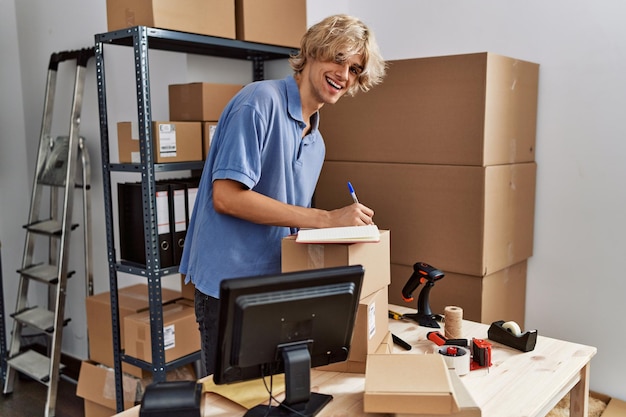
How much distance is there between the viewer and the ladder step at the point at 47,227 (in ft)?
9.60

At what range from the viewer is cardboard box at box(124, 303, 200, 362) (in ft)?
7.80

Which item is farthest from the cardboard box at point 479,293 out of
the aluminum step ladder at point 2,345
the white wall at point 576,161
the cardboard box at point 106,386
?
the aluminum step ladder at point 2,345

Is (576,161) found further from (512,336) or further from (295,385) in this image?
(295,385)

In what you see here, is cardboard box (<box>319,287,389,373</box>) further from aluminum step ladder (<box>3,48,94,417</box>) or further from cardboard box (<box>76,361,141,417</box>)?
aluminum step ladder (<box>3,48,94,417</box>)

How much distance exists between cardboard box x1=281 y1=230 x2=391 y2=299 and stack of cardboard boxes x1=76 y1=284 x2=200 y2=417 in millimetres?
1114

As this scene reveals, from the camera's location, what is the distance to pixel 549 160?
2.33 m

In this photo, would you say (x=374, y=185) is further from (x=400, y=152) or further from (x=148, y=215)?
(x=148, y=215)

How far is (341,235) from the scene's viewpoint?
53.8 inches

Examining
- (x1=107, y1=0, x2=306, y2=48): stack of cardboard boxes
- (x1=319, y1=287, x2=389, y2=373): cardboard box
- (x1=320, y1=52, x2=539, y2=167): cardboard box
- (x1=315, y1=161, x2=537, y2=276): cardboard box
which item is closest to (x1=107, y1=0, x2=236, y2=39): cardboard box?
(x1=107, y1=0, x2=306, y2=48): stack of cardboard boxes

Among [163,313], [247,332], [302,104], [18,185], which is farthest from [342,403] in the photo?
[18,185]

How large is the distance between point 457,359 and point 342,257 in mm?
370

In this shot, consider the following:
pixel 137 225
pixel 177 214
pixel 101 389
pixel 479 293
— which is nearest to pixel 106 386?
pixel 101 389

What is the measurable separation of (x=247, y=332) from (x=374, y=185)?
1.27 m

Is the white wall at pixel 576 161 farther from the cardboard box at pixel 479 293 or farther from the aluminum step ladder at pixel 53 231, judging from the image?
the aluminum step ladder at pixel 53 231
